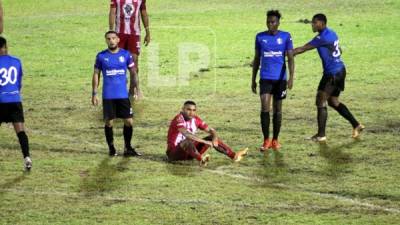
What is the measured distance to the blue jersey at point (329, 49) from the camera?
20.0 meters

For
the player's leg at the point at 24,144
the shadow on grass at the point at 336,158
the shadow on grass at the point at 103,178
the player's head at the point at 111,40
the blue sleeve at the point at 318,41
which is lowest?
the shadow on grass at the point at 336,158

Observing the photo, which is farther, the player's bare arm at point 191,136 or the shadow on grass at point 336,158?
the player's bare arm at point 191,136

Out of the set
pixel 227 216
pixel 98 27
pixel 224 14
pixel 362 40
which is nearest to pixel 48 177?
pixel 227 216

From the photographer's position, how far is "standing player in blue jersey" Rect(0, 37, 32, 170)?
57.3 ft

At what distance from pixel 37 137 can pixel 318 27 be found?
5.46m

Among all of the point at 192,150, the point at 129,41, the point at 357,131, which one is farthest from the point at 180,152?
the point at 129,41

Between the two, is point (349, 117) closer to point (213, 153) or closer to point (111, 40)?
point (213, 153)

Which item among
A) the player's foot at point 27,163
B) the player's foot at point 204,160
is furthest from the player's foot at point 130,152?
the player's foot at point 27,163

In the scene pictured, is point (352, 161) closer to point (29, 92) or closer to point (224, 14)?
point (29, 92)

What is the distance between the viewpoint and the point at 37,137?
20.6 m

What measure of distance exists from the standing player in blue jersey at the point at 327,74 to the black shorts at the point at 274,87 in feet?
2.71

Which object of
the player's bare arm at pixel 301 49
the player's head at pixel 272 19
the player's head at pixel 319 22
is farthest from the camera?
A: the player's head at pixel 319 22

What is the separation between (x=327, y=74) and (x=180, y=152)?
3625 mm

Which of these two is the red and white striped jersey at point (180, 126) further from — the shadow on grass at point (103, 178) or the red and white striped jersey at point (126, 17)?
the red and white striped jersey at point (126, 17)
